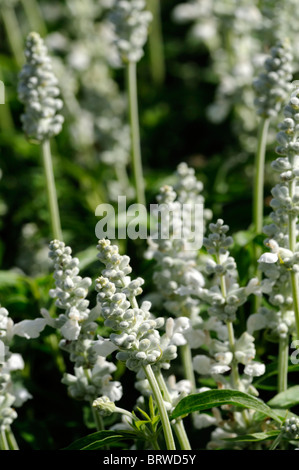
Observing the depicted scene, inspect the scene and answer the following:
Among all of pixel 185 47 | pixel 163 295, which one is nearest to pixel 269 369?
pixel 163 295

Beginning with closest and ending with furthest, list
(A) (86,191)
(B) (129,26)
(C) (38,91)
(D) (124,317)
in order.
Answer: (D) (124,317) → (C) (38,91) → (B) (129,26) → (A) (86,191)

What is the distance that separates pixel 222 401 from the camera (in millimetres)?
1859

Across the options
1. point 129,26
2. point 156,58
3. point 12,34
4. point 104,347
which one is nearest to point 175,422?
point 104,347

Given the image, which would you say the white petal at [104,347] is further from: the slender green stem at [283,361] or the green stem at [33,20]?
the green stem at [33,20]

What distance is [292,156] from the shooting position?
1.99 m

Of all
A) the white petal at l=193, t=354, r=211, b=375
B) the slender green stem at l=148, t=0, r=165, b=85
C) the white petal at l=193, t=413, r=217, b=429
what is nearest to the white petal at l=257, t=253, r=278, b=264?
the white petal at l=193, t=354, r=211, b=375

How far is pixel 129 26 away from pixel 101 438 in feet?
6.78

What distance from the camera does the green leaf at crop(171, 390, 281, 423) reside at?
186 centimetres

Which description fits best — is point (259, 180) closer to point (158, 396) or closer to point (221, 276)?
point (221, 276)

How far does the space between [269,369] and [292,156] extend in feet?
2.72

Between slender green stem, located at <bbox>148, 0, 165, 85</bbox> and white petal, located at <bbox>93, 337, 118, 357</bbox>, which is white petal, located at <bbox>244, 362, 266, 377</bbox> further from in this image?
slender green stem, located at <bbox>148, 0, 165, 85</bbox>
